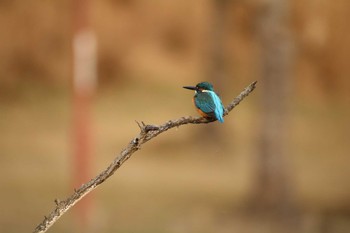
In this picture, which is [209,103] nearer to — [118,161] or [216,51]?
[118,161]

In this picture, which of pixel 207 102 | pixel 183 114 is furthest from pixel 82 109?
pixel 207 102

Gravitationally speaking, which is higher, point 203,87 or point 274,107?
point 274,107

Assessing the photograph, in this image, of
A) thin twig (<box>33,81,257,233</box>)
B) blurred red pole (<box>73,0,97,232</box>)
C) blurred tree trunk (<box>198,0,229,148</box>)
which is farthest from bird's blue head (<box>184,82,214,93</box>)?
blurred tree trunk (<box>198,0,229,148</box>)

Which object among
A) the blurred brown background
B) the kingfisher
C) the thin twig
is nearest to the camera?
the thin twig

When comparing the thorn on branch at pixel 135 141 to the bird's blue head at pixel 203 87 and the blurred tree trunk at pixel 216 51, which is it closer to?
the bird's blue head at pixel 203 87

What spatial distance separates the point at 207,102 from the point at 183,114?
18.2 metres

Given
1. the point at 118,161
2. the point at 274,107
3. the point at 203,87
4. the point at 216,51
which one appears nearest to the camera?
the point at 118,161

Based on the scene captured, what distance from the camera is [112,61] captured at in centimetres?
2294

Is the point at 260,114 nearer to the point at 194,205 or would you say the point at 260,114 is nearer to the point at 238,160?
the point at 194,205

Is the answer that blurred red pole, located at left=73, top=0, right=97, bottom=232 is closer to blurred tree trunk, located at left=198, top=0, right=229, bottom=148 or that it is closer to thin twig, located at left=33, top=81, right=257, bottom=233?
blurred tree trunk, located at left=198, top=0, right=229, bottom=148

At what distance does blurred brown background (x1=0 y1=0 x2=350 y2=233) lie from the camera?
40.7 ft

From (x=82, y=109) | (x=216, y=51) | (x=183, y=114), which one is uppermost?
(x=216, y=51)

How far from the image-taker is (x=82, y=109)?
491 inches

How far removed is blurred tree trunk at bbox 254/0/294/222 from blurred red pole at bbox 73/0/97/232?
219 centimetres
